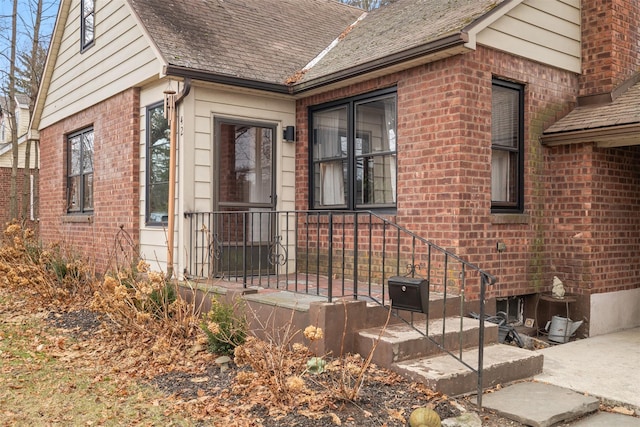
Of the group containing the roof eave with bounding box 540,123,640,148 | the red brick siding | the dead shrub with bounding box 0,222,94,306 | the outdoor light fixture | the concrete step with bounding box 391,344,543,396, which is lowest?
the concrete step with bounding box 391,344,543,396

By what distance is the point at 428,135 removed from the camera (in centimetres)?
608

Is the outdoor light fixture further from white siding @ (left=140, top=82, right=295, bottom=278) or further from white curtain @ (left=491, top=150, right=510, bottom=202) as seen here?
white curtain @ (left=491, top=150, right=510, bottom=202)

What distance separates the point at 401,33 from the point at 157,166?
3.67 meters

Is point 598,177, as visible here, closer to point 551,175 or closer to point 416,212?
point 551,175

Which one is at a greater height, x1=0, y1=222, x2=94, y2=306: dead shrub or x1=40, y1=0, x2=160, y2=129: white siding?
x1=40, y1=0, x2=160, y2=129: white siding

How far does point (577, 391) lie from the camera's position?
14.8ft

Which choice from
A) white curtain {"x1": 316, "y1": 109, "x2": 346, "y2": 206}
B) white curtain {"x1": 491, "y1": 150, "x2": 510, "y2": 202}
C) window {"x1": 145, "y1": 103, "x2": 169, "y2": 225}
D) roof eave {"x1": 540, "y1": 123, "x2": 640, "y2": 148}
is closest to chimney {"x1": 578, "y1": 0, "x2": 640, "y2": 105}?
roof eave {"x1": 540, "y1": 123, "x2": 640, "y2": 148}

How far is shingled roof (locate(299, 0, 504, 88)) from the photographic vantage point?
589cm

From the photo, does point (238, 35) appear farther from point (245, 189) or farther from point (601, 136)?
point (601, 136)

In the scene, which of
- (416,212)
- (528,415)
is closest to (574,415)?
(528,415)

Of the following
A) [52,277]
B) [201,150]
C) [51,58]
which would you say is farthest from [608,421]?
[51,58]

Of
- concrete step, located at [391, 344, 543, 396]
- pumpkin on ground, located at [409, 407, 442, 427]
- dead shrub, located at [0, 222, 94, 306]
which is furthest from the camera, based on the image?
dead shrub, located at [0, 222, 94, 306]

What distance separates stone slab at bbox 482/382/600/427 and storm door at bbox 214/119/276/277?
3.62 m

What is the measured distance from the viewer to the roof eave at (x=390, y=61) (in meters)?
5.50
